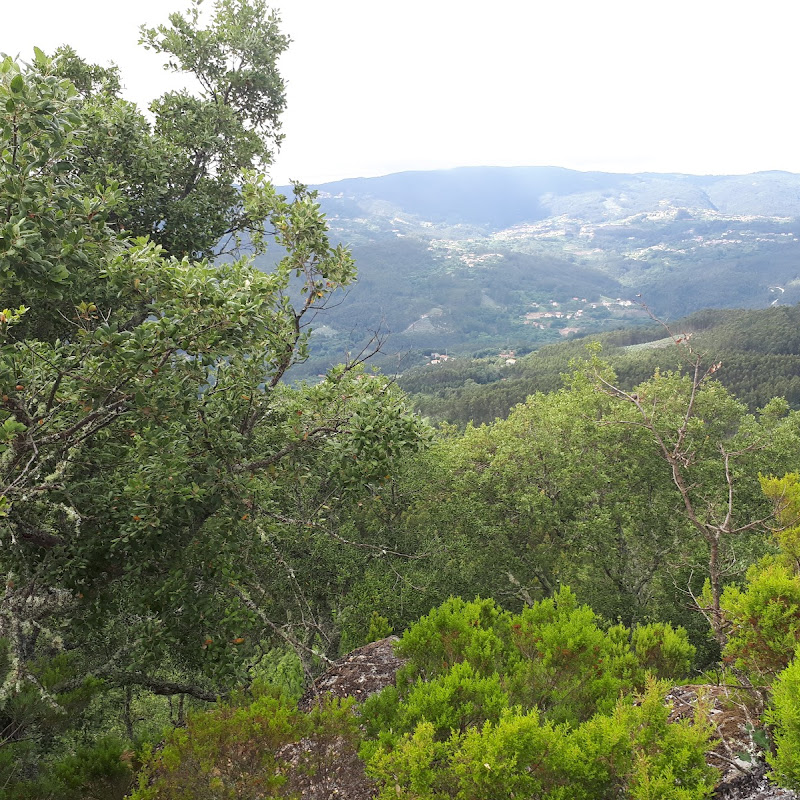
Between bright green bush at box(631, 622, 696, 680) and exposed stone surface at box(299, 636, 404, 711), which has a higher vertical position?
bright green bush at box(631, 622, 696, 680)

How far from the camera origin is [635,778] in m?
3.41

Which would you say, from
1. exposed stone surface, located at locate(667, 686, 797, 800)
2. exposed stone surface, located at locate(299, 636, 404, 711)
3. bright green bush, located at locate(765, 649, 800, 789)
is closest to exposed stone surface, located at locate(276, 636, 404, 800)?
exposed stone surface, located at locate(299, 636, 404, 711)

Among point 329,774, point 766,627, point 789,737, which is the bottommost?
point 329,774

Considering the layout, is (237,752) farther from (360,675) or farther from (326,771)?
(360,675)

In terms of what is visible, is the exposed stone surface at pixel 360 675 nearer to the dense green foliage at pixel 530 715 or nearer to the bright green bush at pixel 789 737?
the dense green foliage at pixel 530 715

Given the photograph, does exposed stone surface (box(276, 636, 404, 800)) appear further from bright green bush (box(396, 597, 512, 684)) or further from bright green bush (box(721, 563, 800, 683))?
bright green bush (box(721, 563, 800, 683))

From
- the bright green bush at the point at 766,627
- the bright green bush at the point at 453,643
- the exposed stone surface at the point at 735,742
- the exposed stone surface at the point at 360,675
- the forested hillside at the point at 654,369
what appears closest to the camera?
the exposed stone surface at the point at 735,742

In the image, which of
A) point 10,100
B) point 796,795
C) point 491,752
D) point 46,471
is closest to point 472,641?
point 491,752

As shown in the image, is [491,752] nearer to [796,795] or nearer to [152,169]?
[796,795]

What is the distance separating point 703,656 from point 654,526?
5.47 meters

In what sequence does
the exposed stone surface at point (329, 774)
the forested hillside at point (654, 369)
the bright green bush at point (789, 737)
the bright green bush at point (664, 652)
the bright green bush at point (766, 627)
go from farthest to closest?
the forested hillside at point (654, 369), the bright green bush at point (664, 652), the bright green bush at point (766, 627), the exposed stone surface at point (329, 774), the bright green bush at point (789, 737)

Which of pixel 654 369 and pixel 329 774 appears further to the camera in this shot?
pixel 654 369

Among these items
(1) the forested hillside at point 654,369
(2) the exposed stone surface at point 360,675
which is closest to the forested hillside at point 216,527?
(2) the exposed stone surface at point 360,675

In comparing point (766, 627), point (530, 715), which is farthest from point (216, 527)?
point (766, 627)
